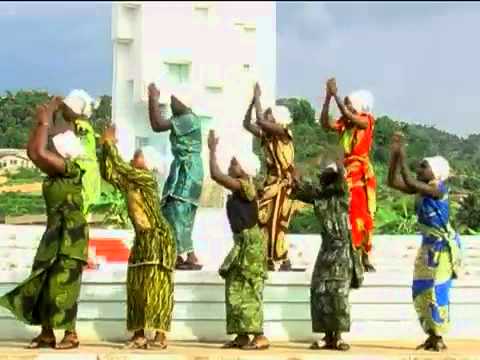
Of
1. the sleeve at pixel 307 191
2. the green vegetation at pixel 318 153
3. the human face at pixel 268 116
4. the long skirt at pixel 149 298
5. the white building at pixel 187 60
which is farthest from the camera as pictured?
the green vegetation at pixel 318 153

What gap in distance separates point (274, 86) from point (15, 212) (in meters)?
4.95

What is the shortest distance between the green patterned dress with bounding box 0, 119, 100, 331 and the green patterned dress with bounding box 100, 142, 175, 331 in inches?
14.9

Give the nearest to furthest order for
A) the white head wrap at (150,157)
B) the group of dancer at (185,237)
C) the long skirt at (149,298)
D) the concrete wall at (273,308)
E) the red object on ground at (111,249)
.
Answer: the group of dancer at (185,237), the long skirt at (149,298), the white head wrap at (150,157), the concrete wall at (273,308), the red object on ground at (111,249)

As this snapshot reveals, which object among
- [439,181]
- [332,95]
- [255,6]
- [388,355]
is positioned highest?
[255,6]

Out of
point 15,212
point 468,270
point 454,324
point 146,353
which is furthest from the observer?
point 15,212

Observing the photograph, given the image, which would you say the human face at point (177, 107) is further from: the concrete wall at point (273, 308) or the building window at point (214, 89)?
the building window at point (214, 89)

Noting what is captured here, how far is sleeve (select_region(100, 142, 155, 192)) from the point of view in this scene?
29.8ft

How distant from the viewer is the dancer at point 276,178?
11.0 meters

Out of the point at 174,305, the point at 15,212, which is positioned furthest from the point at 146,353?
the point at 15,212

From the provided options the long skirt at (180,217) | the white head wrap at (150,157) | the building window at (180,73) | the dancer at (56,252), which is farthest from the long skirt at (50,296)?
the building window at (180,73)

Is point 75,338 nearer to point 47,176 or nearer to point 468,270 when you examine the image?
point 47,176

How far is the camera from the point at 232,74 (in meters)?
15.0

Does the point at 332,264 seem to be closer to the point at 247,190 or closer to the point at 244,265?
the point at 244,265

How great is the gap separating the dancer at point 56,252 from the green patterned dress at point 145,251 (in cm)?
37
